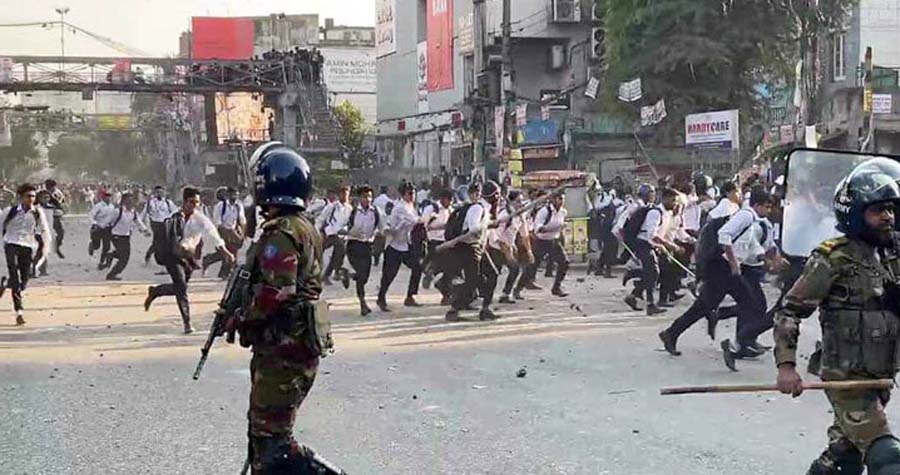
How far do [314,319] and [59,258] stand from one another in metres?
23.5

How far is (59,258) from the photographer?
87.8ft

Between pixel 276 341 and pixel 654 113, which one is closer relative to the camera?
pixel 276 341

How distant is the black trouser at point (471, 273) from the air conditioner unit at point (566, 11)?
117 ft

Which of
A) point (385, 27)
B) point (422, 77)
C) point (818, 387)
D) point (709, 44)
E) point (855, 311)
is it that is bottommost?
point (818, 387)

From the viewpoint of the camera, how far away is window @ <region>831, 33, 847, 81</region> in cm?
3353

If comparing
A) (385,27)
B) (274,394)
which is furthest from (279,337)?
(385,27)

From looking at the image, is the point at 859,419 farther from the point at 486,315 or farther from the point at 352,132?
the point at 352,132

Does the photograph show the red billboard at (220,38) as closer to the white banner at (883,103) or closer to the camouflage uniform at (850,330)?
the white banner at (883,103)

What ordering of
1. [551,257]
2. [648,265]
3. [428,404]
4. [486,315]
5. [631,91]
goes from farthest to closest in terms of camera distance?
[631,91], [551,257], [648,265], [486,315], [428,404]

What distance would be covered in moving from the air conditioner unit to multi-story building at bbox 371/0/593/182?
Answer: 0.04 meters

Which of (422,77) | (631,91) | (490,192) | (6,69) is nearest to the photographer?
(490,192)

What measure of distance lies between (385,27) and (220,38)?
47.0 ft

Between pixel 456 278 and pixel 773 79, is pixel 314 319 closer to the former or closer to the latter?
pixel 456 278

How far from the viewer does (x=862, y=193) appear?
470 cm
